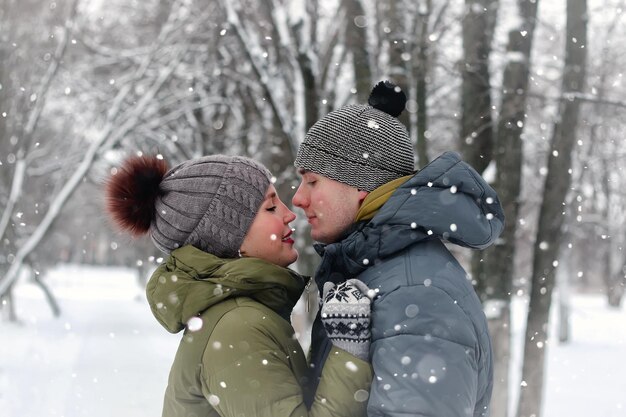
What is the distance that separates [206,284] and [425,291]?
79cm

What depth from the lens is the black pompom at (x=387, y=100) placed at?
2879 millimetres

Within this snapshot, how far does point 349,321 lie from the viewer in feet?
7.78

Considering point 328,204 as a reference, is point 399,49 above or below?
below

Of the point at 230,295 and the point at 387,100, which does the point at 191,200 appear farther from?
the point at 387,100

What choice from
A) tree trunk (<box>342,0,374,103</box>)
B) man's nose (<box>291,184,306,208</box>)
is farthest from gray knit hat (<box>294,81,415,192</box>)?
tree trunk (<box>342,0,374,103</box>)

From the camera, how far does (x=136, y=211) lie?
10.0ft

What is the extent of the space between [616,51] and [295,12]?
935 centimetres

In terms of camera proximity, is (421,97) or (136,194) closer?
(136,194)

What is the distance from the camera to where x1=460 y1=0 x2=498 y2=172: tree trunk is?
888cm

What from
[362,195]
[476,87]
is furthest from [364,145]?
[476,87]

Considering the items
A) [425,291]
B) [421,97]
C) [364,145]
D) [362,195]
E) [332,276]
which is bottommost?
[421,97]

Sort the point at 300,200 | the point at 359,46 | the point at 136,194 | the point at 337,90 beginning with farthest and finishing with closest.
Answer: the point at 337,90 < the point at 359,46 < the point at 136,194 < the point at 300,200

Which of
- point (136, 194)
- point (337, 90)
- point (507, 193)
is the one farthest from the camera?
point (337, 90)

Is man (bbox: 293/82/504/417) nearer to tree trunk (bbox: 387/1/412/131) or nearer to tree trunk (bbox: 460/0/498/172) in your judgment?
tree trunk (bbox: 460/0/498/172)
